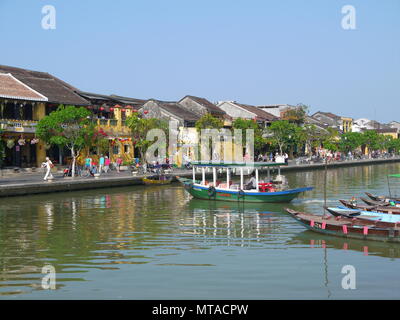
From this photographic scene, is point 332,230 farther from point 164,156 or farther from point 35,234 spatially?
point 164,156

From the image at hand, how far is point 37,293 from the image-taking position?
1110cm

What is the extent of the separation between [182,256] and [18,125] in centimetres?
2535

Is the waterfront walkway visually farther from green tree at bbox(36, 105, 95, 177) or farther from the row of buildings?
green tree at bbox(36, 105, 95, 177)

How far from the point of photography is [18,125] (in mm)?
36281

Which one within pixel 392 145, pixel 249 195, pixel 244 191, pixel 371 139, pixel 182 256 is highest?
pixel 371 139

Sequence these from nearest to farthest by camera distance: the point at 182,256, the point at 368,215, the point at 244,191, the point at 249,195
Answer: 1. the point at 182,256
2. the point at 368,215
3. the point at 249,195
4. the point at 244,191

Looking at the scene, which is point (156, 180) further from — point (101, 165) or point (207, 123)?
point (207, 123)

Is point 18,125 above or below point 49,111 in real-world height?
below

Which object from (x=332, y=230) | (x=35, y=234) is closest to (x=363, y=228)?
(x=332, y=230)

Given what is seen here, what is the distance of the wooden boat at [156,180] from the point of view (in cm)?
3566

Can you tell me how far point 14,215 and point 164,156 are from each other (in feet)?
85.7

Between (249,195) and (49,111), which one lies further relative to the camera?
(49,111)

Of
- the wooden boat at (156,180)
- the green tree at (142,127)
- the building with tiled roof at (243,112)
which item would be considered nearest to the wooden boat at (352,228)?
the wooden boat at (156,180)

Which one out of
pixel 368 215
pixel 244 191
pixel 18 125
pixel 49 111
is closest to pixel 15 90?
pixel 18 125
